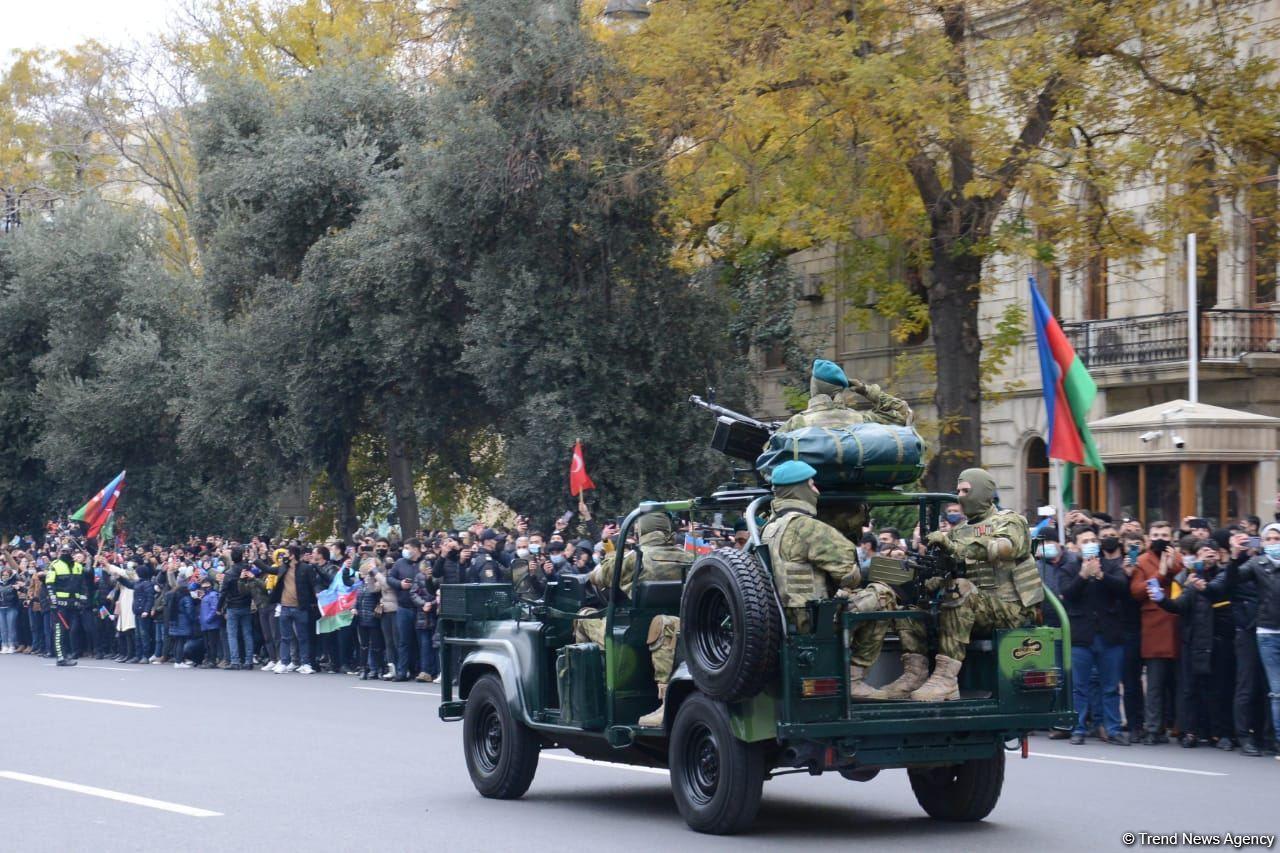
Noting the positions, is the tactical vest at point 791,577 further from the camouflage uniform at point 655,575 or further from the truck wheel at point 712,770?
the camouflage uniform at point 655,575

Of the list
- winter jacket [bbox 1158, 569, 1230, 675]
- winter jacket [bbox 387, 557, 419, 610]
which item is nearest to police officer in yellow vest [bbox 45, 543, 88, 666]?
winter jacket [bbox 387, 557, 419, 610]

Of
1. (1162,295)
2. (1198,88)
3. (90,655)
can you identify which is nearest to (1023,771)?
(1198,88)

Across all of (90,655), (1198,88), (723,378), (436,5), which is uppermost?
(436,5)

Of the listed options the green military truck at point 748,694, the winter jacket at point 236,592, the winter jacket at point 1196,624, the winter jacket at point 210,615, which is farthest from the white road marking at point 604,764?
the winter jacket at point 210,615

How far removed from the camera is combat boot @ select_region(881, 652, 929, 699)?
9273mm

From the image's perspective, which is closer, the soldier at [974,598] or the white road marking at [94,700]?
the soldier at [974,598]

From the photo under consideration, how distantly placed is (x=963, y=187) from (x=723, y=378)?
32.4 ft

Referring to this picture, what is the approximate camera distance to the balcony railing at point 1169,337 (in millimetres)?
29562

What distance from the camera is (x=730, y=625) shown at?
30.1 feet

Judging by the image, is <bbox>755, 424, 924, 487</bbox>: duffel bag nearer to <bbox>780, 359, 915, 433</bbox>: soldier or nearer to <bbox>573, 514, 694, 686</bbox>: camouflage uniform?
<bbox>780, 359, 915, 433</bbox>: soldier

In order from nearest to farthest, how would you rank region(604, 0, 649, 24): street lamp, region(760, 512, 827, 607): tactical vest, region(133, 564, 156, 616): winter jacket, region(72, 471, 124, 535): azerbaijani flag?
region(760, 512, 827, 607): tactical vest
region(604, 0, 649, 24): street lamp
region(133, 564, 156, 616): winter jacket
region(72, 471, 124, 535): azerbaijani flag

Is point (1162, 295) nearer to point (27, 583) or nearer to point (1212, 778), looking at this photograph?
point (1212, 778)

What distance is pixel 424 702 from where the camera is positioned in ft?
63.7

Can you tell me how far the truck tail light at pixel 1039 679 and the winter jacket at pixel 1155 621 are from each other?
5.93 meters
